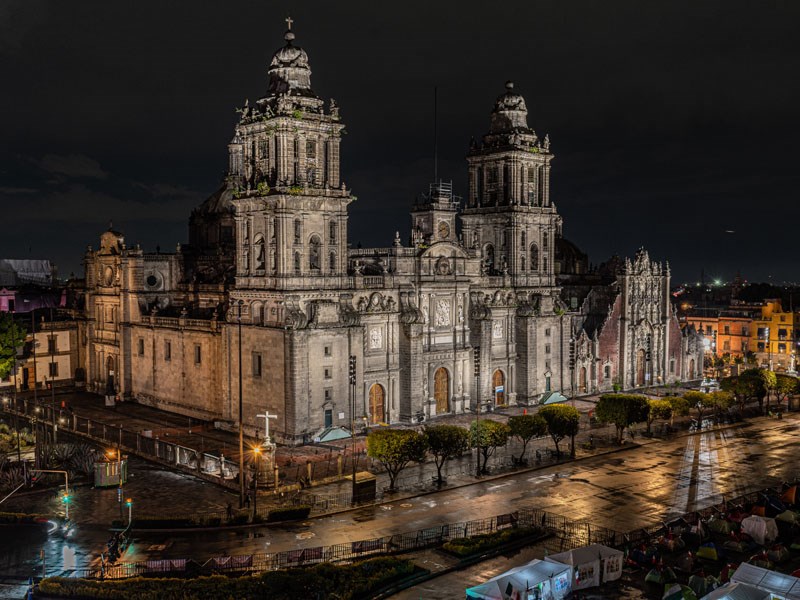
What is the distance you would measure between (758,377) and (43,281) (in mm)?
128349

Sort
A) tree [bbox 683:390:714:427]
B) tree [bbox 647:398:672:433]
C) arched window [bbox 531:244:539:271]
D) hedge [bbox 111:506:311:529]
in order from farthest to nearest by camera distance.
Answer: arched window [bbox 531:244:539:271], tree [bbox 683:390:714:427], tree [bbox 647:398:672:433], hedge [bbox 111:506:311:529]

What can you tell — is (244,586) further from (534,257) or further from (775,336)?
(775,336)

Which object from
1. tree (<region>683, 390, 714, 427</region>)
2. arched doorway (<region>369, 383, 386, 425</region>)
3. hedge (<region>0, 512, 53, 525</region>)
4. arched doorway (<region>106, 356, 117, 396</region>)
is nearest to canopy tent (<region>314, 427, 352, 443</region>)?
arched doorway (<region>369, 383, 386, 425</region>)

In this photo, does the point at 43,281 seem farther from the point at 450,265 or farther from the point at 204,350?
the point at 450,265

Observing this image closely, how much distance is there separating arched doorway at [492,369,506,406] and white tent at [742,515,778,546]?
137ft

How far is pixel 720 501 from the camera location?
54906mm

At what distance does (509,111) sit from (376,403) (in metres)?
A: 35.4

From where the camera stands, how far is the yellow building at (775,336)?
407 ft

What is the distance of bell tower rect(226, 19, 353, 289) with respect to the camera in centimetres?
7044

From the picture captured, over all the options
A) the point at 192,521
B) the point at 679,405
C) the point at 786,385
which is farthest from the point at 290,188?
the point at 786,385

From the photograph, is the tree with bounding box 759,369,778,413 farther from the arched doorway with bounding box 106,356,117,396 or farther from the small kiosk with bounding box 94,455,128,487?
the arched doorway with bounding box 106,356,117,396

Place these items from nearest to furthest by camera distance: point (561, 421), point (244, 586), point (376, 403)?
point (244, 586), point (561, 421), point (376, 403)

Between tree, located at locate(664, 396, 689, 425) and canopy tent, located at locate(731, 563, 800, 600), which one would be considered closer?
canopy tent, located at locate(731, 563, 800, 600)

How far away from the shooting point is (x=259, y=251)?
240ft
